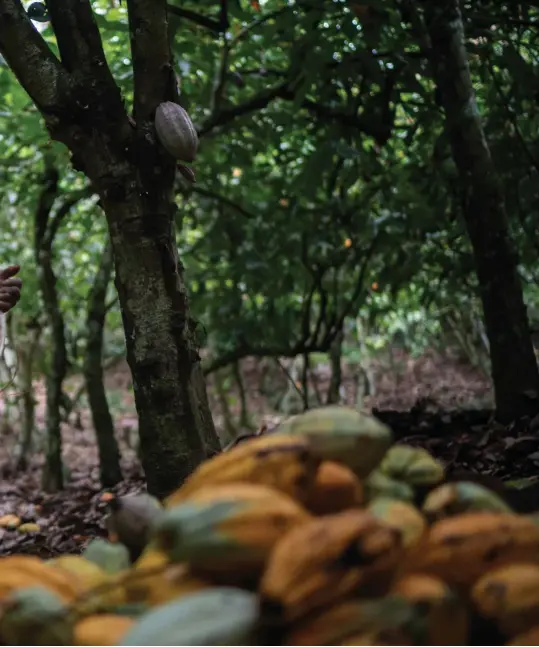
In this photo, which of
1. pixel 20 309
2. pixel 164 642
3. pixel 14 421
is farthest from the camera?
pixel 14 421

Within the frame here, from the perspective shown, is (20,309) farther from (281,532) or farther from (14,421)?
(281,532)

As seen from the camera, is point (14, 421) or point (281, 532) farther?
point (14, 421)

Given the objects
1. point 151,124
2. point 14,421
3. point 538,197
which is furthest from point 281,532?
point 14,421

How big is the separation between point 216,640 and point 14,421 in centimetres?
848

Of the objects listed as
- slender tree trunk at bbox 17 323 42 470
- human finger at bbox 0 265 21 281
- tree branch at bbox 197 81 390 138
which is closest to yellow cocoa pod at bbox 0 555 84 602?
human finger at bbox 0 265 21 281

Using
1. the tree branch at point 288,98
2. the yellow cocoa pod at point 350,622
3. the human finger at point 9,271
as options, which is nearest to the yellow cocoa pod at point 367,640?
the yellow cocoa pod at point 350,622

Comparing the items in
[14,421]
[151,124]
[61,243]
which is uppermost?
[61,243]

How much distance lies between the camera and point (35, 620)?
1.91 ft

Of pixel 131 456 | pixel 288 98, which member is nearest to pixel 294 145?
pixel 288 98

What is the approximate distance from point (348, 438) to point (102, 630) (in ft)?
0.82

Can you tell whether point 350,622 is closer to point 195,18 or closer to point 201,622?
point 201,622

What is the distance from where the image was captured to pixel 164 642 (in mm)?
490

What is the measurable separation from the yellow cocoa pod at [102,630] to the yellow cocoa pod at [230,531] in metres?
0.06

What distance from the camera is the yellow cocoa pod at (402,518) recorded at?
581mm
